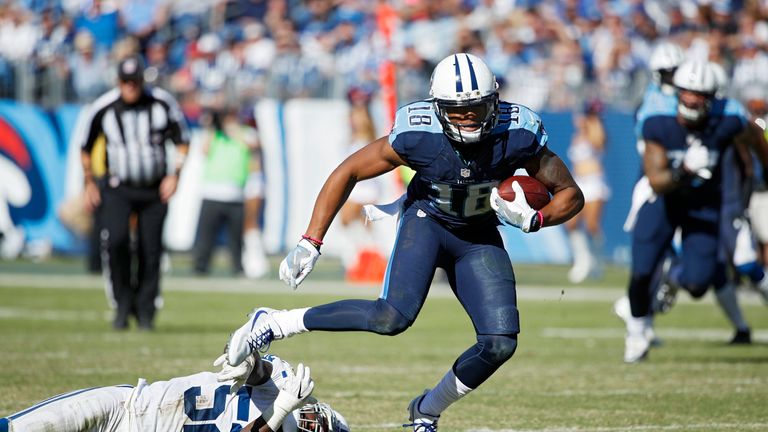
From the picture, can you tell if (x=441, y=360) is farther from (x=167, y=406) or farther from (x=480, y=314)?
(x=167, y=406)

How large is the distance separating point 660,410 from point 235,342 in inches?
105

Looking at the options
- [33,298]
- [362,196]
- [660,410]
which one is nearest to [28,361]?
[660,410]

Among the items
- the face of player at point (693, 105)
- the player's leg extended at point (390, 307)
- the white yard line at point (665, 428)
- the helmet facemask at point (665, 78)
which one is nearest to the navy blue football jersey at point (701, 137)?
the face of player at point (693, 105)

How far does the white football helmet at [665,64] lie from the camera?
31.3ft

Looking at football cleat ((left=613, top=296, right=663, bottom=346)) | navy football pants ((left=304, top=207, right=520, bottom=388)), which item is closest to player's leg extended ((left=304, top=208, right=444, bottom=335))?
navy football pants ((left=304, top=207, right=520, bottom=388))

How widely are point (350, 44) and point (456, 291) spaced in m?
15.4

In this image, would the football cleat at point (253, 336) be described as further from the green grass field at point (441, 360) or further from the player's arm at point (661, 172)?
the player's arm at point (661, 172)

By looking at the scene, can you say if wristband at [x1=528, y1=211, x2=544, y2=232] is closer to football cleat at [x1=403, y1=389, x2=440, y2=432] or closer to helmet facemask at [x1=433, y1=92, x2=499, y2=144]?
helmet facemask at [x1=433, y1=92, x2=499, y2=144]

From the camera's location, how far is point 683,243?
8734 mm

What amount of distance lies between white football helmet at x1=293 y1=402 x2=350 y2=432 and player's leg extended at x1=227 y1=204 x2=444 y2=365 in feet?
1.31

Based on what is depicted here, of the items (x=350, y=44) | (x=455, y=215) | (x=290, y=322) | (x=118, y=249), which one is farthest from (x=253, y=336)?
(x=350, y=44)

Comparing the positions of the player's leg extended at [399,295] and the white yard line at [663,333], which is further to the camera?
the white yard line at [663,333]

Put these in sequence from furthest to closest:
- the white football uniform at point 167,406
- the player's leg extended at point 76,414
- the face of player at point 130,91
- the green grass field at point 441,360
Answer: the face of player at point 130,91
the green grass field at point 441,360
the white football uniform at point 167,406
the player's leg extended at point 76,414

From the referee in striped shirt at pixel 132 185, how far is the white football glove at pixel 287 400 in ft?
18.5
